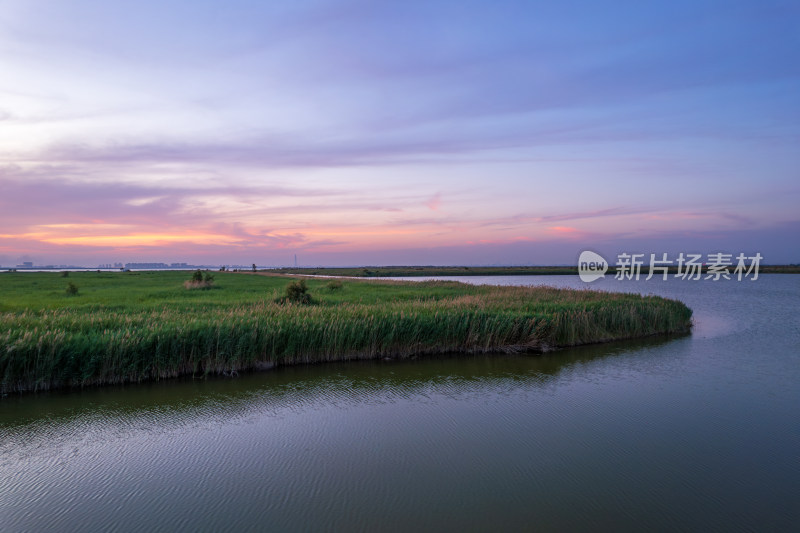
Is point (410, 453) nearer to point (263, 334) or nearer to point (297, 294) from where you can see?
point (263, 334)

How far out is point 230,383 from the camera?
10.8m

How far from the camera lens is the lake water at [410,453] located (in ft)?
17.1

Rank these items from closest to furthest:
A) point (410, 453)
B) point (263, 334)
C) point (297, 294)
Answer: point (410, 453)
point (263, 334)
point (297, 294)

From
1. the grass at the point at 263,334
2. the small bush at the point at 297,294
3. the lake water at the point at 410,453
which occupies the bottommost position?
the lake water at the point at 410,453

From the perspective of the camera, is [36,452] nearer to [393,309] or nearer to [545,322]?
[393,309]

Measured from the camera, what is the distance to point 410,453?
22.8ft

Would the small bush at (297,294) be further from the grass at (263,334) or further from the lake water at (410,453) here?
the lake water at (410,453)

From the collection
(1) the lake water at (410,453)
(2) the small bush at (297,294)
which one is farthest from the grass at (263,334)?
(2) the small bush at (297,294)

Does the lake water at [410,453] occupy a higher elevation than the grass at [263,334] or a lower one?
lower

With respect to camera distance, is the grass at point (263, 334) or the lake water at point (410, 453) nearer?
the lake water at point (410, 453)

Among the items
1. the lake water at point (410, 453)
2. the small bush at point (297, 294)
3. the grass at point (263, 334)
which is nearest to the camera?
the lake water at point (410, 453)

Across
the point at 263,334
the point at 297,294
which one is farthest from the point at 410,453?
the point at 297,294

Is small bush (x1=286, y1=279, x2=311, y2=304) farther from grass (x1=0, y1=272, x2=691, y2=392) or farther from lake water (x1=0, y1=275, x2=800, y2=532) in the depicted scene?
lake water (x1=0, y1=275, x2=800, y2=532)

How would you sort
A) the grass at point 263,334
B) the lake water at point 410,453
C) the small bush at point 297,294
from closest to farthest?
the lake water at point 410,453, the grass at point 263,334, the small bush at point 297,294
